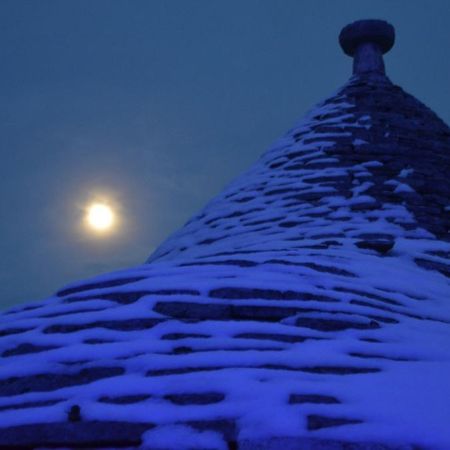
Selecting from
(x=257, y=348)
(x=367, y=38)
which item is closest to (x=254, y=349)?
(x=257, y=348)

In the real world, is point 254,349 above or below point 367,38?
below

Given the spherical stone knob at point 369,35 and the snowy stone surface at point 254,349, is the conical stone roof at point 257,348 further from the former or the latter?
the spherical stone knob at point 369,35

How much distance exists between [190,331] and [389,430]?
69 cm

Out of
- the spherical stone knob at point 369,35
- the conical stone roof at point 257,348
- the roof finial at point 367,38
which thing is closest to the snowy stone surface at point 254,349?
the conical stone roof at point 257,348

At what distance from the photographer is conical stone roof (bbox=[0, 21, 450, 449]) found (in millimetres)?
1383

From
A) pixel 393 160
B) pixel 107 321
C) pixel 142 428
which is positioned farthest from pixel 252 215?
pixel 142 428

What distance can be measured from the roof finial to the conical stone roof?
313 cm

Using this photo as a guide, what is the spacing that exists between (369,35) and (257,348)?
532 cm

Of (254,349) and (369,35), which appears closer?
(254,349)

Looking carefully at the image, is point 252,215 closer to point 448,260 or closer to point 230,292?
point 448,260

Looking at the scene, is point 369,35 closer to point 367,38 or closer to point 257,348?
point 367,38

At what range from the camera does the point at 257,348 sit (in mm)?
1756

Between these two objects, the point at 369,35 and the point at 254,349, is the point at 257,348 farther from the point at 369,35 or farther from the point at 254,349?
the point at 369,35

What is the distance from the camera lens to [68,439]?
53.7 inches
